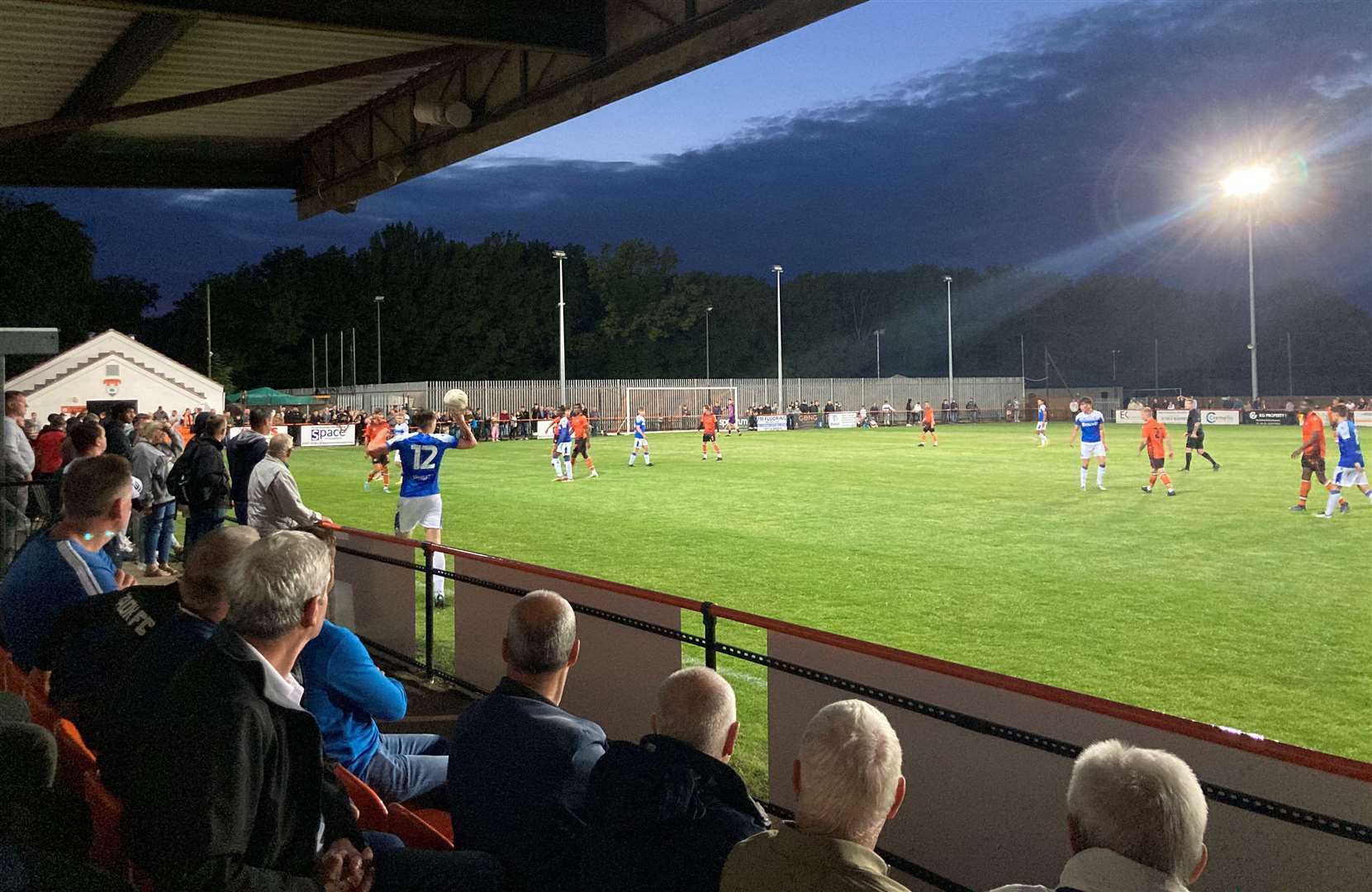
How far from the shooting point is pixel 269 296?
84.3 m

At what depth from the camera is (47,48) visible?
6672 mm

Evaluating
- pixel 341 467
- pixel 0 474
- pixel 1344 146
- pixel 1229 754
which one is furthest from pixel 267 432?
pixel 1344 146

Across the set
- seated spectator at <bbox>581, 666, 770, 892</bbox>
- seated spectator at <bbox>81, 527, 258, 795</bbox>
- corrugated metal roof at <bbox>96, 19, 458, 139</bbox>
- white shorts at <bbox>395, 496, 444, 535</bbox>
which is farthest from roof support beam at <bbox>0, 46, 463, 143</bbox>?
seated spectator at <bbox>581, 666, 770, 892</bbox>

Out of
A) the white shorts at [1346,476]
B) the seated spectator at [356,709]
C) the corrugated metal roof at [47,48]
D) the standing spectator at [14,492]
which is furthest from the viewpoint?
the white shorts at [1346,476]

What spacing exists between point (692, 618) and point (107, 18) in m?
5.11

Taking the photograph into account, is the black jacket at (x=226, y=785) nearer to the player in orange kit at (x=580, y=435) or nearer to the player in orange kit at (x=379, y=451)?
the player in orange kit at (x=379, y=451)

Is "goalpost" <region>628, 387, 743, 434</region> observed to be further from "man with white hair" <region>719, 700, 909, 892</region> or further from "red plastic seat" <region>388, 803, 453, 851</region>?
"man with white hair" <region>719, 700, 909, 892</region>

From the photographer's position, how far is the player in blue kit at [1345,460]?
16562 millimetres

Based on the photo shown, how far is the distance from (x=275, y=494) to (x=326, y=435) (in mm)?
38328

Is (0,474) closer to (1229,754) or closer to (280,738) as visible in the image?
(280,738)

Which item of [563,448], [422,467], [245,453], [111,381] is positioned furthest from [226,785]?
[111,381]

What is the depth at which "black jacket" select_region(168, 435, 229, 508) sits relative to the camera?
9391 millimetres

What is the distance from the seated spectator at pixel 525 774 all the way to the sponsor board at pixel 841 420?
Answer: 205 feet

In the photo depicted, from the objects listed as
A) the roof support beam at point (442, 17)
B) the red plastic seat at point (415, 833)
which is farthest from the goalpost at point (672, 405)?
the red plastic seat at point (415, 833)
